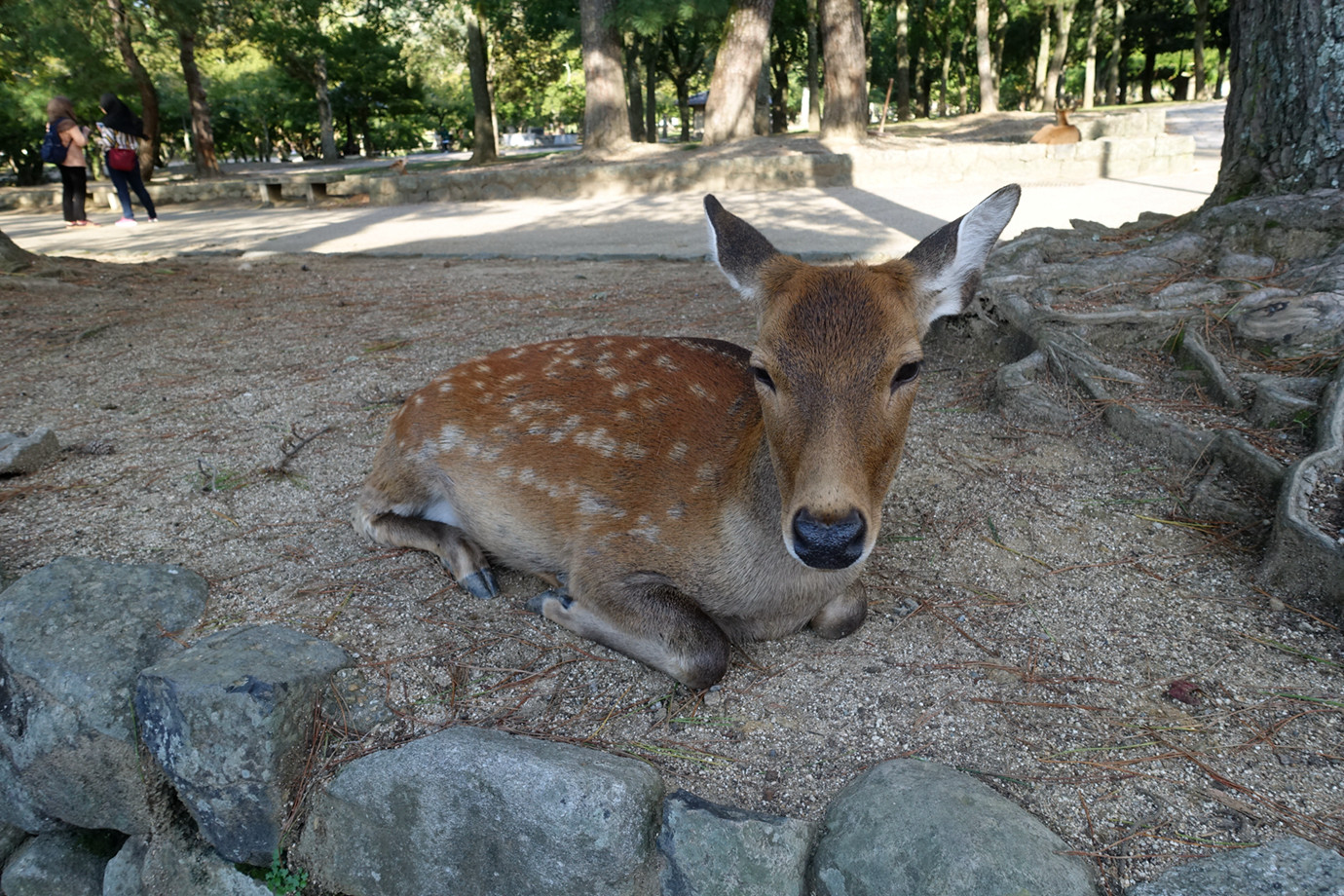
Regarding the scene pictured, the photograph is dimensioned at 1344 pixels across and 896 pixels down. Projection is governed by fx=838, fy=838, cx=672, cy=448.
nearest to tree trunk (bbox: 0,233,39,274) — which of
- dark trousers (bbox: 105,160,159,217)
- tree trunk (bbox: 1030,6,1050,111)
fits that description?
dark trousers (bbox: 105,160,159,217)

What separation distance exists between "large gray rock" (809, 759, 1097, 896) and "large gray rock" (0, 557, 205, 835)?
2140 millimetres

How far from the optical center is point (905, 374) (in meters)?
2.30

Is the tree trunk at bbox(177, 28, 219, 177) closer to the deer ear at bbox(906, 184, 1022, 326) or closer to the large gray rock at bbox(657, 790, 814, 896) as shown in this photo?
the deer ear at bbox(906, 184, 1022, 326)

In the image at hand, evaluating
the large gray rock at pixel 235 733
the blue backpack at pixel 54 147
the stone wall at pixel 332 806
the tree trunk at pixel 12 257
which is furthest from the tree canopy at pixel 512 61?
the large gray rock at pixel 235 733

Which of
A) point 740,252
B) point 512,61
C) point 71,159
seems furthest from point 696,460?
point 512,61

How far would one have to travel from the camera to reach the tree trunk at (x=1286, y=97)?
→ 422cm

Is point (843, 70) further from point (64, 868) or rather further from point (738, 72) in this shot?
point (64, 868)

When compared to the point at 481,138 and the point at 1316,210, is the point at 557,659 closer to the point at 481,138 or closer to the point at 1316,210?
the point at 1316,210

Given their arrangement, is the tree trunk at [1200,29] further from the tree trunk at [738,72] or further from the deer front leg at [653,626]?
the deer front leg at [653,626]

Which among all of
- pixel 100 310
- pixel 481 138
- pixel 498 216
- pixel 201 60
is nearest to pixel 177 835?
pixel 100 310

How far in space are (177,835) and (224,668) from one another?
66cm

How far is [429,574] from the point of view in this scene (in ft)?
10.8

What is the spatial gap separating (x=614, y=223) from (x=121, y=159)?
873 cm

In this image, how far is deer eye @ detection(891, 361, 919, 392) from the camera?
228cm
